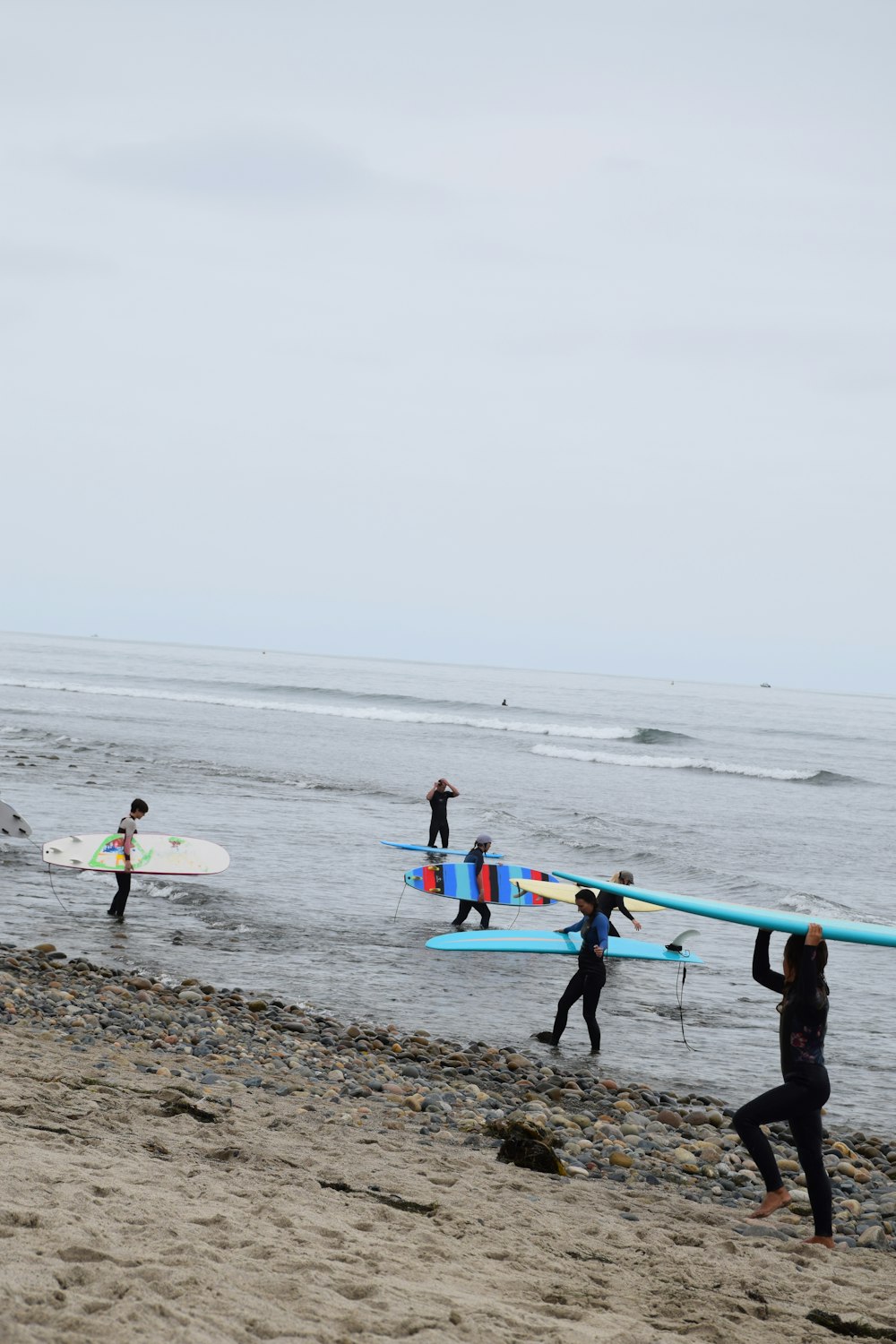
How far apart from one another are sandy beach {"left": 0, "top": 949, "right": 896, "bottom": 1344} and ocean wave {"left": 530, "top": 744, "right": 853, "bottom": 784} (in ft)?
134

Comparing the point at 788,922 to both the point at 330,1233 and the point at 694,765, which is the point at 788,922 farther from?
the point at 694,765

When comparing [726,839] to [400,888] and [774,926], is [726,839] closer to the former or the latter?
[400,888]

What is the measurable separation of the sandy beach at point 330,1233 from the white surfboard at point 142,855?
266 inches

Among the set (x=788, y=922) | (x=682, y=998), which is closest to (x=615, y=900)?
(x=682, y=998)

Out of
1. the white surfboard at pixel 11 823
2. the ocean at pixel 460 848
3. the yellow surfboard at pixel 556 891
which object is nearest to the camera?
the ocean at pixel 460 848

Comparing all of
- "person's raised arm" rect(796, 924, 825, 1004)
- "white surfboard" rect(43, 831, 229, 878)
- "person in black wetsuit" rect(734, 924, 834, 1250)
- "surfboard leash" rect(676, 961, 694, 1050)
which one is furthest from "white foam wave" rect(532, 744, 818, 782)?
"person's raised arm" rect(796, 924, 825, 1004)

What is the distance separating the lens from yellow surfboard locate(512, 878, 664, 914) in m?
16.9

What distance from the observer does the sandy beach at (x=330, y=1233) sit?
4.40m

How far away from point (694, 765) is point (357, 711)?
26.8 metres

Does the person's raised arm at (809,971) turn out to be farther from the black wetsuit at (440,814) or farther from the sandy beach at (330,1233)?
the black wetsuit at (440,814)

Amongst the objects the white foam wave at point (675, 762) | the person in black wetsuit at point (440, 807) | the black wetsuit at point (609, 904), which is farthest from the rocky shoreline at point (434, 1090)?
the white foam wave at point (675, 762)

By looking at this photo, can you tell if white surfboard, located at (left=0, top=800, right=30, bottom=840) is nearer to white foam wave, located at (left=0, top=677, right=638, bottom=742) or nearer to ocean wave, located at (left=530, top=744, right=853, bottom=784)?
ocean wave, located at (left=530, top=744, right=853, bottom=784)

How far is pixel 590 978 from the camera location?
1066 centimetres

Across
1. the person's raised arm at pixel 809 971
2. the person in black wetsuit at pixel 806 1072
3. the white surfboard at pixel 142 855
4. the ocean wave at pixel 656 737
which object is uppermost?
the person's raised arm at pixel 809 971
